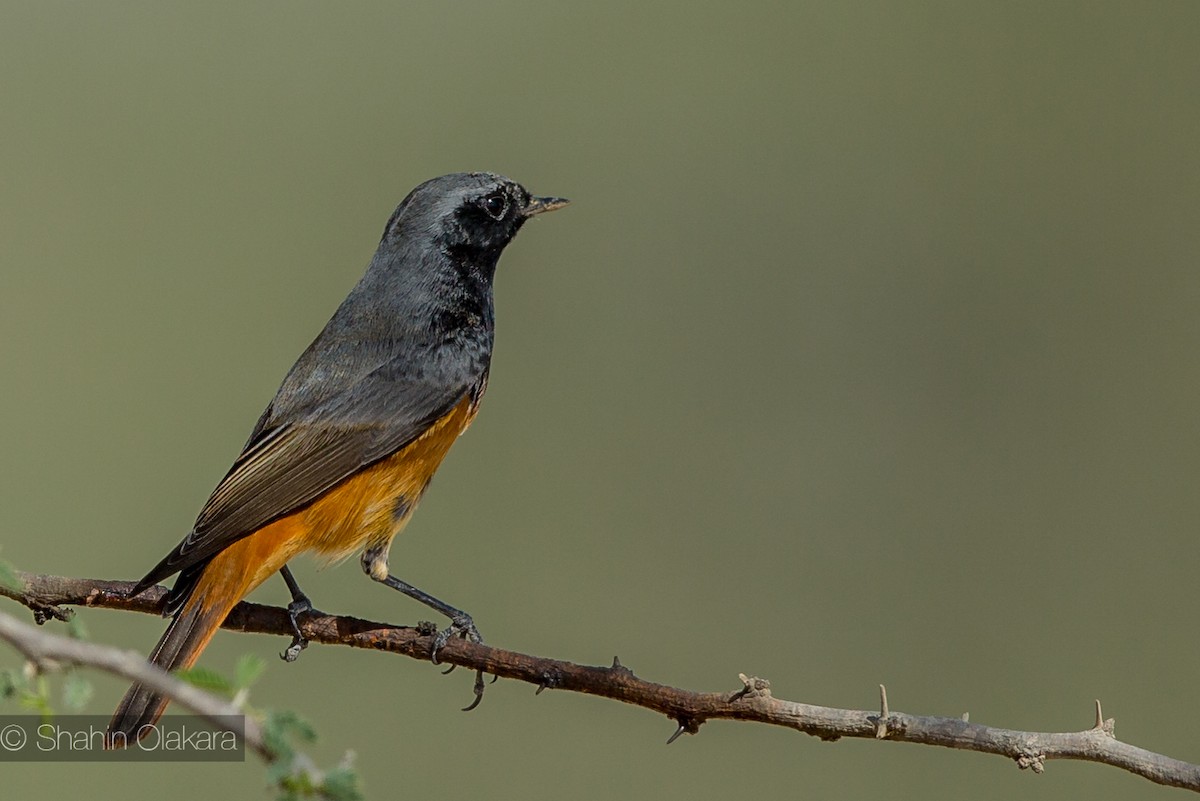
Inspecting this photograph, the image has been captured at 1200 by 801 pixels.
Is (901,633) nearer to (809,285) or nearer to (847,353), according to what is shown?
(847,353)

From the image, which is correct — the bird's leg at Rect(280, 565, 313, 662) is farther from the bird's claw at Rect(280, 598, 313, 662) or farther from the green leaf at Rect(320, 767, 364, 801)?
the green leaf at Rect(320, 767, 364, 801)

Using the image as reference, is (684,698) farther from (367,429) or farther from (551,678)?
(367,429)

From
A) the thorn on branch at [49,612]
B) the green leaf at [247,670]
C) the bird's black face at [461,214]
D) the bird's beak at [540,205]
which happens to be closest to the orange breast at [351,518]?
the thorn on branch at [49,612]

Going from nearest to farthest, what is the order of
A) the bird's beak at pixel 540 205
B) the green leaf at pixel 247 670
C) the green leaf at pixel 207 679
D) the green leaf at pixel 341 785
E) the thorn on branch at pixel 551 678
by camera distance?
the green leaf at pixel 341 785 < the green leaf at pixel 247 670 < the green leaf at pixel 207 679 < the thorn on branch at pixel 551 678 < the bird's beak at pixel 540 205

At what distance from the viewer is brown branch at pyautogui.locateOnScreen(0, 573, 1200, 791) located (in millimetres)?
3004

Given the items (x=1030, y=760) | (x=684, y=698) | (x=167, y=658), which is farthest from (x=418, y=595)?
(x=1030, y=760)

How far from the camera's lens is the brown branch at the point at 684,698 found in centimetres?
300

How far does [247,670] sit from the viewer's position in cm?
214

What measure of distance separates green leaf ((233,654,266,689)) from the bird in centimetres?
157

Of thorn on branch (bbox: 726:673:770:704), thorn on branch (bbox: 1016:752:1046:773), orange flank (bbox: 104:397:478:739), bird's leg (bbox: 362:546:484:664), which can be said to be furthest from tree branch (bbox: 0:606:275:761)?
bird's leg (bbox: 362:546:484:664)

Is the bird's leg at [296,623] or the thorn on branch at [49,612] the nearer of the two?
the thorn on branch at [49,612]

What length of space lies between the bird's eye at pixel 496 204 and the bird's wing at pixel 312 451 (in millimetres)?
822

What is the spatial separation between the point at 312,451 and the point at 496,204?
143 centimetres

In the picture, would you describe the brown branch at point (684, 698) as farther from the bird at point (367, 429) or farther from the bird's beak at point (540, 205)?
the bird's beak at point (540, 205)
